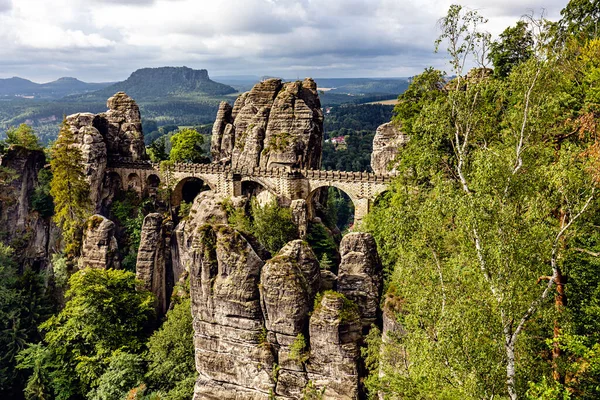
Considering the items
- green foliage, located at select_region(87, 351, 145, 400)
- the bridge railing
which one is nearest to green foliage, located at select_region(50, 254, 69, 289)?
green foliage, located at select_region(87, 351, 145, 400)

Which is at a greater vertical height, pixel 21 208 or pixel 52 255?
pixel 21 208

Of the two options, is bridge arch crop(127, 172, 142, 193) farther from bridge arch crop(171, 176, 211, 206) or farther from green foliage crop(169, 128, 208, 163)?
green foliage crop(169, 128, 208, 163)

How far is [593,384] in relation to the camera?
14898mm

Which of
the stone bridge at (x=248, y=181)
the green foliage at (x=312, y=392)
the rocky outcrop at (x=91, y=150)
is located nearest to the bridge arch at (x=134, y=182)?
the stone bridge at (x=248, y=181)

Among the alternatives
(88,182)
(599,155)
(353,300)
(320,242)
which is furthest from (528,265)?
(88,182)

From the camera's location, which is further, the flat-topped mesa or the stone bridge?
the flat-topped mesa

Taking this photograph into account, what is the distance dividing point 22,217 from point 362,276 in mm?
34988

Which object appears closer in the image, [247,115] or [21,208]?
[21,208]

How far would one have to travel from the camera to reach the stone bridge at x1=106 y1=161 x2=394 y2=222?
4322 centimetres

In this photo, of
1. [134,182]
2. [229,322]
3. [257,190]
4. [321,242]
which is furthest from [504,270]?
[134,182]

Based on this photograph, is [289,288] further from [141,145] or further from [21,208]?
[141,145]

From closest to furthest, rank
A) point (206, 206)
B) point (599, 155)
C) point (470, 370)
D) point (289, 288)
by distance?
point (470, 370)
point (599, 155)
point (289, 288)
point (206, 206)

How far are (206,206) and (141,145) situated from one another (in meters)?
17.8

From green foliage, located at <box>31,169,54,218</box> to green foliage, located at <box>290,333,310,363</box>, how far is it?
1303 inches
